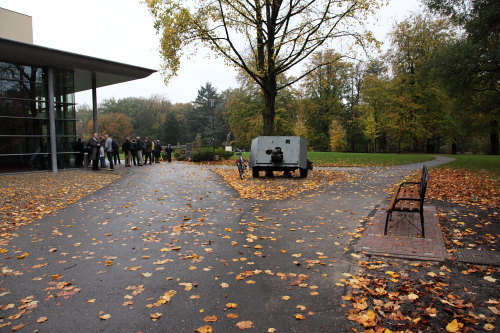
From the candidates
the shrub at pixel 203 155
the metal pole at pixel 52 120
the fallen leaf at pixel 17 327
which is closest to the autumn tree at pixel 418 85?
the shrub at pixel 203 155

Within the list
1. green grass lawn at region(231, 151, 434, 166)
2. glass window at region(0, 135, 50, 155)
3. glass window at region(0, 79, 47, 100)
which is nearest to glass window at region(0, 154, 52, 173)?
glass window at region(0, 135, 50, 155)

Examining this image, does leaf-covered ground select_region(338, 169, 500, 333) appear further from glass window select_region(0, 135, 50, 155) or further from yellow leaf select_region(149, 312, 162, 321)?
glass window select_region(0, 135, 50, 155)

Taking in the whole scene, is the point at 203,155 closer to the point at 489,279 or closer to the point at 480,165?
the point at 480,165

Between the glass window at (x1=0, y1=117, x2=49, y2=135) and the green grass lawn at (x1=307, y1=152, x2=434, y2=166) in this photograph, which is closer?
the glass window at (x1=0, y1=117, x2=49, y2=135)

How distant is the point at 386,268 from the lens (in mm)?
4602

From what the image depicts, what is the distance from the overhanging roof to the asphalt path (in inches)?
412

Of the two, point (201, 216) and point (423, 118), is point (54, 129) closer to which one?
point (201, 216)

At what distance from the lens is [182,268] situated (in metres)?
4.66

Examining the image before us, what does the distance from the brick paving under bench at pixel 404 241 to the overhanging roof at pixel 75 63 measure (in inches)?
619

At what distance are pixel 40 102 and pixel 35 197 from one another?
9.84 metres

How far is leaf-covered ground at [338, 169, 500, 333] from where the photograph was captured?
3246mm

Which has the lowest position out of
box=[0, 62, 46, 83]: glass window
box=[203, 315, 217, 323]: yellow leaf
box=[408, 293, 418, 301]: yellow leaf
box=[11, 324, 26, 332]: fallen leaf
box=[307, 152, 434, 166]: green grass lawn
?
box=[11, 324, 26, 332]: fallen leaf

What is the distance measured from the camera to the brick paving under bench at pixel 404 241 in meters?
5.08

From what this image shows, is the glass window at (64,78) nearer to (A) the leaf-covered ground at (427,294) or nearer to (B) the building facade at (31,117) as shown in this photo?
(B) the building facade at (31,117)
